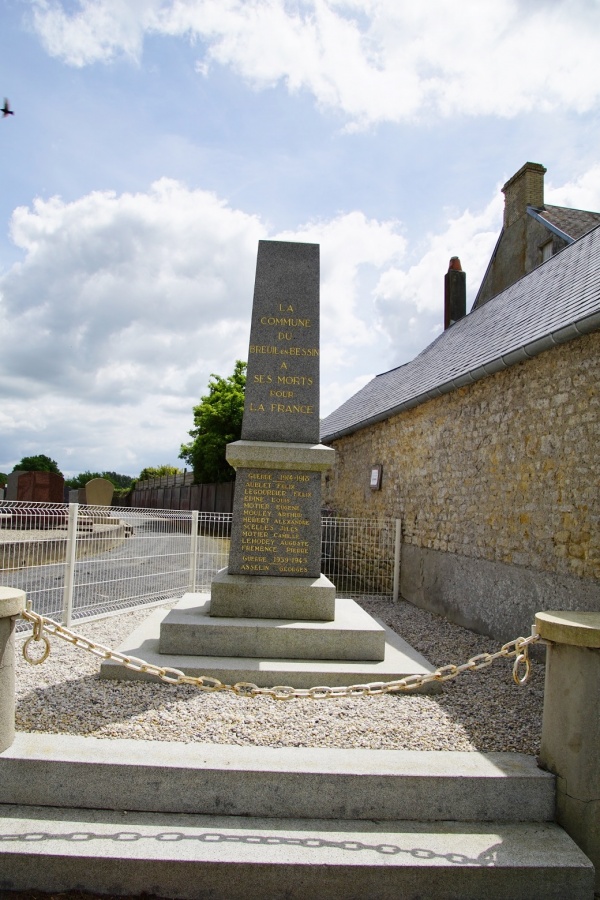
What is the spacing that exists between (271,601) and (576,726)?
287 cm

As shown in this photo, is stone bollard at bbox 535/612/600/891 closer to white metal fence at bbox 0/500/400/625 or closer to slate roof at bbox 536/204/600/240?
white metal fence at bbox 0/500/400/625

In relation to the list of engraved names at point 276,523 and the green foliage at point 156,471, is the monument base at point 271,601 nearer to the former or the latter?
the list of engraved names at point 276,523

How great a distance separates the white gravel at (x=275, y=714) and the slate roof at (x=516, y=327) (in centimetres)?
348

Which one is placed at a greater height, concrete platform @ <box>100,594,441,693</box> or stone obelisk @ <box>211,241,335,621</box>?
stone obelisk @ <box>211,241,335,621</box>

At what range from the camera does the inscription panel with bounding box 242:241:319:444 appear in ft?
19.2

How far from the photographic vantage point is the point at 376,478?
1174 centimetres

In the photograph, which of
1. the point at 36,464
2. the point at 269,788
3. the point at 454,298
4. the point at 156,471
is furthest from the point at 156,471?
the point at 269,788

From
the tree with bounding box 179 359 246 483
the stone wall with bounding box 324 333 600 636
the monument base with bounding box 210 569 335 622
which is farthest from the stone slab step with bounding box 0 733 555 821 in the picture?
the tree with bounding box 179 359 246 483

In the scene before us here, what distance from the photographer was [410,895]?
2.64 m

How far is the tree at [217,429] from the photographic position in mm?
28531

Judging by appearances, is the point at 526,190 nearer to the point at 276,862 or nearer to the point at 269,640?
the point at 269,640

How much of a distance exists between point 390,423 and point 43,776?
9205mm

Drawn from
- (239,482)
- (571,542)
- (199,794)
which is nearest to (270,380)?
(239,482)

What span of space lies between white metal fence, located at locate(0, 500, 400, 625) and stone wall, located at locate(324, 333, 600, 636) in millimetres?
1158
